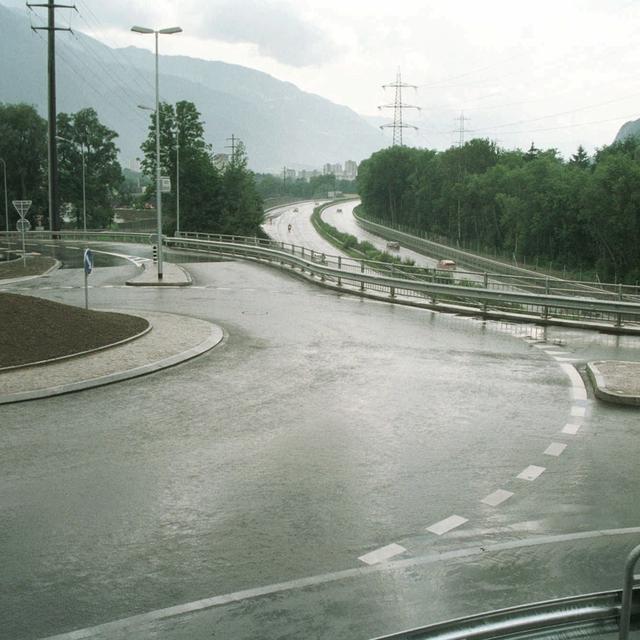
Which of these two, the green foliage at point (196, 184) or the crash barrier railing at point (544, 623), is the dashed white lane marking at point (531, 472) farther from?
the green foliage at point (196, 184)

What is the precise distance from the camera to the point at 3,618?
529cm

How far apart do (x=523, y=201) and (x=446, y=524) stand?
330ft

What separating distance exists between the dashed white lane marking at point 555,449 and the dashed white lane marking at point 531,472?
59 cm

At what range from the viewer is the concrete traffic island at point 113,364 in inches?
491

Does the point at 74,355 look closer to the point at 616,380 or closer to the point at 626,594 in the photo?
the point at 616,380

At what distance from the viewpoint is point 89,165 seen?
114562 mm

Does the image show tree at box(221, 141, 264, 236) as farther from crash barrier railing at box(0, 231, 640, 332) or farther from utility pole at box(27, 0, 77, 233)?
crash barrier railing at box(0, 231, 640, 332)

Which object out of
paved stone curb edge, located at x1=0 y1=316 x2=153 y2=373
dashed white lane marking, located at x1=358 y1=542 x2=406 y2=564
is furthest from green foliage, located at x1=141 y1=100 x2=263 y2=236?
dashed white lane marking, located at x1=358 y1=542 x2=406 y2=564

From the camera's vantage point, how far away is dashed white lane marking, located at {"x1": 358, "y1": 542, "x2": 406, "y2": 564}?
6281 millimetres

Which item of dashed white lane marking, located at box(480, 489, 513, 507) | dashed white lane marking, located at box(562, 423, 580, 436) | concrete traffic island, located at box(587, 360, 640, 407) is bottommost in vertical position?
dashed white lane marking, located at box(562, 423, 580, 436)

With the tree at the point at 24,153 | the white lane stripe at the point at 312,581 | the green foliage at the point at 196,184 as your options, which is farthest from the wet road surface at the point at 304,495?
the tree at the point at 24,153

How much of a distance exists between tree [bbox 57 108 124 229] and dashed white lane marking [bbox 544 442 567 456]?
10847 cm

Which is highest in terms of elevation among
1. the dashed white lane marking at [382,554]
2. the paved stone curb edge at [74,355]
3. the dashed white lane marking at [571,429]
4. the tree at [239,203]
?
the tree at [239,203]

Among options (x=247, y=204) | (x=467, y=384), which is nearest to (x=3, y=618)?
(x=467, y=384)
